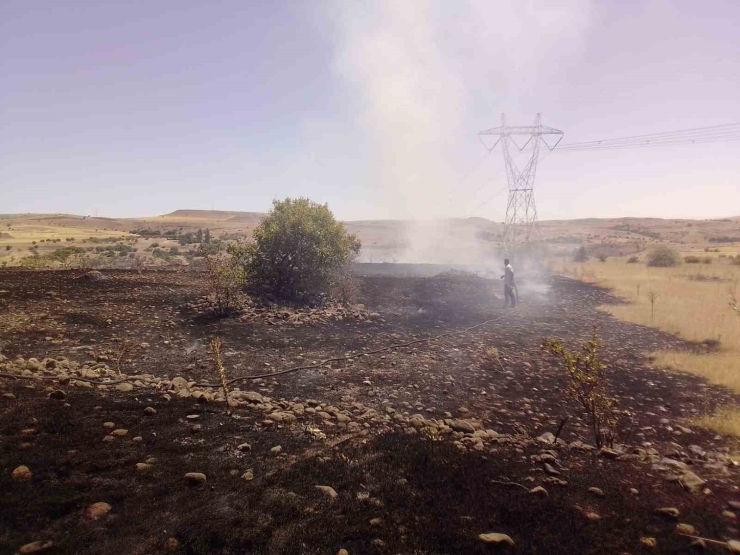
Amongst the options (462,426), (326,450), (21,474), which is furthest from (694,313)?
(21,474)

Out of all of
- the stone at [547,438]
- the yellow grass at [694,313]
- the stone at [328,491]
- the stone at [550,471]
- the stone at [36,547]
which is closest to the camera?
the stone at [36,547]

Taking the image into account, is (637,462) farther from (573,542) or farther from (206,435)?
(206,435)

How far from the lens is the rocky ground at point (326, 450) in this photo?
313 centimetres

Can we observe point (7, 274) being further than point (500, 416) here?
Yes

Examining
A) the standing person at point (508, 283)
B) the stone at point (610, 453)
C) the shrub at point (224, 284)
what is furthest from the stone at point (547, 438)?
the standing person at point (508, 283)

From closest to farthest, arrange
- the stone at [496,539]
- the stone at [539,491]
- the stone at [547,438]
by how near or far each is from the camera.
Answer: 1. the stone at [496,539]
2. the stone at [539,491]
3. the stone at [547,438]

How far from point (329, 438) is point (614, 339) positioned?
10.2m

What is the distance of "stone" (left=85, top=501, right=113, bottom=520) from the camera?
10.2ft

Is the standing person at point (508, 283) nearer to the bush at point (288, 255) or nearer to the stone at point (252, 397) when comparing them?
the bush at point (288, 255)

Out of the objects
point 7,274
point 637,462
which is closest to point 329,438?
point 637,462

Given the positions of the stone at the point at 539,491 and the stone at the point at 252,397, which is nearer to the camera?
the stone at the point at 539,491

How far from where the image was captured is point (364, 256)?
51500 mm

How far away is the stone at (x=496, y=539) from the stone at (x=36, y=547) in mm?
3136

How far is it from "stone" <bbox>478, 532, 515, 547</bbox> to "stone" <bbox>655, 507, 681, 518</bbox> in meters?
1.54
